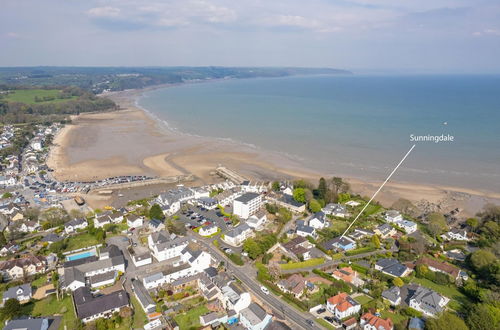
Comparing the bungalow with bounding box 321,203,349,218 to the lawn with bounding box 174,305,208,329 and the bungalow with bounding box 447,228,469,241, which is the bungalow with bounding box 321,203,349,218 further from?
the lawn with bounding box 174,305,208,329

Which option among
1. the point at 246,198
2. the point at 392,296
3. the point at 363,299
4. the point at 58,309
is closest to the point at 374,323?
the point at 363,299

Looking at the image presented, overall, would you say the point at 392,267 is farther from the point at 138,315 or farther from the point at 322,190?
the point at 138,315

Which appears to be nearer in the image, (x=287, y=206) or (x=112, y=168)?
(x=287, y=206)

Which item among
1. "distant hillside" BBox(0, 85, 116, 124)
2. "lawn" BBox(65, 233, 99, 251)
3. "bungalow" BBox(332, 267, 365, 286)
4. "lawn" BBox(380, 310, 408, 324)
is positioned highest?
"distant hillside" BBox(0, 85, 116, 124)

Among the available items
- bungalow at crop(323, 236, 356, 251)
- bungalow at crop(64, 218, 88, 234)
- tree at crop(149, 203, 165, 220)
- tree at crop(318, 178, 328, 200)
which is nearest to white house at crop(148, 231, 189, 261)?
tree at crop(149, 203, 165, 220)

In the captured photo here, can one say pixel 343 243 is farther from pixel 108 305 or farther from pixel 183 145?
pixel 183 145

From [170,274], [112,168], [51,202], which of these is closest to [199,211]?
[170,274]

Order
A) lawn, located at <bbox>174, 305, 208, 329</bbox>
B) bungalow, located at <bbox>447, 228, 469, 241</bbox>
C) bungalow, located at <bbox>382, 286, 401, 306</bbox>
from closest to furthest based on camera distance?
lawn, located at <bbox>174, 305, 208, 329</bbox> < bungalow, located at <bbox>382, 286, 401, 306</bbox> < bungalow, located at <bbox>447, 228, 469, 241</bbox>

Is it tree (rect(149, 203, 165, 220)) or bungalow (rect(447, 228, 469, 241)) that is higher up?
tree (rect(149, 203, 165, 220))
